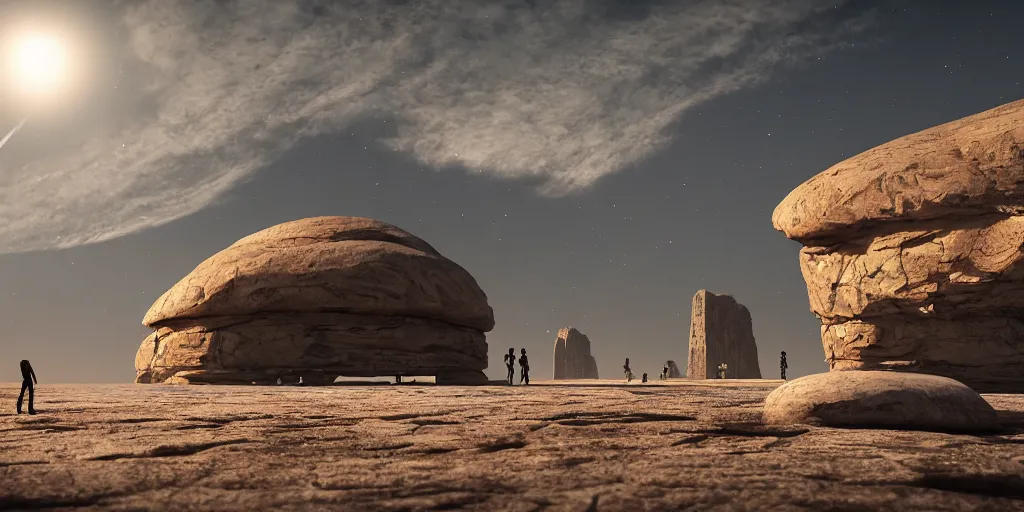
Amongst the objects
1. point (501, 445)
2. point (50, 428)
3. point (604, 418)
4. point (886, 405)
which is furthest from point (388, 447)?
point (886, 405)

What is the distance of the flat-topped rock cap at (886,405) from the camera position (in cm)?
437

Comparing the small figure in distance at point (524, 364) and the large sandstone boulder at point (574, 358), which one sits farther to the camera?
the large sandstone boulder at point (574, 358)

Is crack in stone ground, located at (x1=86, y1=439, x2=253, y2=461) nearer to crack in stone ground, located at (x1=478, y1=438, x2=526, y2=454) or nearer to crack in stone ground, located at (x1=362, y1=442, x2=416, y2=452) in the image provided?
crack in stone ground, located at (x1=362, y1=442, x2=416, y2=452)

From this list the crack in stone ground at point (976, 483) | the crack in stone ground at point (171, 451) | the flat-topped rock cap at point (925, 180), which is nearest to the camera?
the crack in stone ground at point (976, 483)

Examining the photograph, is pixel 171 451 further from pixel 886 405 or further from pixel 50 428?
pixel 886 405

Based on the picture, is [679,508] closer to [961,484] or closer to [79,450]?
[961,484]

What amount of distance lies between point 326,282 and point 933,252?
10772 millimetres

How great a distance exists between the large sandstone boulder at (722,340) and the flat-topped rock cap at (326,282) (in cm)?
3283

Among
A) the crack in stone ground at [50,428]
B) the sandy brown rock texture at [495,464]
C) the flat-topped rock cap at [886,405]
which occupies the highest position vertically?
the flat-topped rock cap at [886,405]

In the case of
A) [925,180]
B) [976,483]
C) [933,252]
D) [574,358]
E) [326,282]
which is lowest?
[976,483]

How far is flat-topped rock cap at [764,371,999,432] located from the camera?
14.3ft

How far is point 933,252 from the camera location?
11.2 m

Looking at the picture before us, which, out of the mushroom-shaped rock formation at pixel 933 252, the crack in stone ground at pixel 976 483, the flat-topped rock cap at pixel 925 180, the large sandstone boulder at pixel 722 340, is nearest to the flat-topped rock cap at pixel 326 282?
the flat-topped rock cap at pixel 925 180

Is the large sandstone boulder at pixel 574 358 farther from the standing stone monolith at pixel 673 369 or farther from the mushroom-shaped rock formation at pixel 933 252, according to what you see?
the mushroom-shaped rock formation at pixel 933 252
